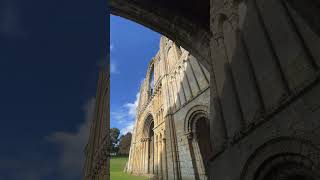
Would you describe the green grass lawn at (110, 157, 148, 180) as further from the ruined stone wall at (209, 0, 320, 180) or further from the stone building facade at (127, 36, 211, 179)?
the ruined stone wall at (209, 0, 320, 180)

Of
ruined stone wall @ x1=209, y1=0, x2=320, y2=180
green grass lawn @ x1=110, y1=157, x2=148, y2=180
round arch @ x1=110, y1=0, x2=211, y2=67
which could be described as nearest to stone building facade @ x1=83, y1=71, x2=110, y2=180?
ruined stone wall @ x1=209, y1=0, x2=320, y2=180

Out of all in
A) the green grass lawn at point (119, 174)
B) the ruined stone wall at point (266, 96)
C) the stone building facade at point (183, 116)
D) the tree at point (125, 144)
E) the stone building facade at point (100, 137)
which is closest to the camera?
the ruined stone wall at point (266, 96)

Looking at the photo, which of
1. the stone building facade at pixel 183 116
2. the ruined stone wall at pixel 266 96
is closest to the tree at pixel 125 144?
the stone building facade at pixel 183 116

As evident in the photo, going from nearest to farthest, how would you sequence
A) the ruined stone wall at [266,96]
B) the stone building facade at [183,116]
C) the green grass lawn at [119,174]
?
the ruined stone wall at [266,96], the stone building facade at [183,116], the green grass lawn at [119,174]

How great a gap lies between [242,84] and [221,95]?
0.78 meters

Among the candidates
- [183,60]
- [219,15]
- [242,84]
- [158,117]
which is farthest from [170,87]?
[242,84]

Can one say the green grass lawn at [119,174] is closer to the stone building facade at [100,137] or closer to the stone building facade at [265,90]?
the stone building facade at [100,137]

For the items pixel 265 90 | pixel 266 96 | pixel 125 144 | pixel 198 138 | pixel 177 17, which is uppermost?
pixel 125 144

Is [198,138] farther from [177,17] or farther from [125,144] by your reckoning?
[125,144]

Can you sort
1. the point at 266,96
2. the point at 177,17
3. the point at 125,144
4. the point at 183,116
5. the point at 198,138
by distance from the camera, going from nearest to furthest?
the point at 266,96
the point at 177,17
the point at 198,138
the point at 183,116
the point at 125,144

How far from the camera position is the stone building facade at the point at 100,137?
4.00 m

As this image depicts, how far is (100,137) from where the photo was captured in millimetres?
4754

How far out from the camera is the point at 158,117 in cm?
2039

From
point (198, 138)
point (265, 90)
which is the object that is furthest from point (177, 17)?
point (198, 138)
